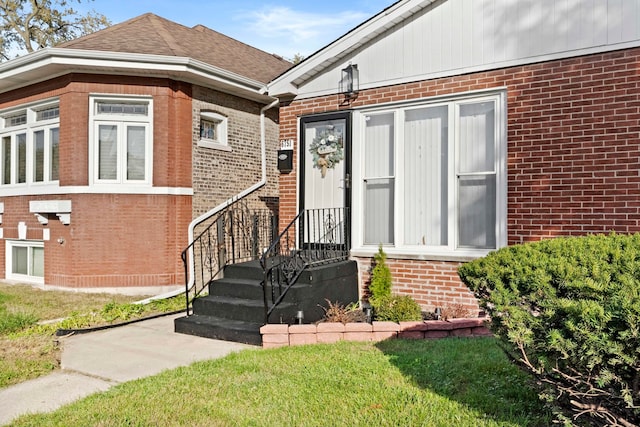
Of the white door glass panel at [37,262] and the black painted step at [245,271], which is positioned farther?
the white door glass panel at [37,262]

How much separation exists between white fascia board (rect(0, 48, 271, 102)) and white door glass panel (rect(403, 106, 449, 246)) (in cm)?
280

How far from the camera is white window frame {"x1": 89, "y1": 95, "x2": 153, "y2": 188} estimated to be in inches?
359

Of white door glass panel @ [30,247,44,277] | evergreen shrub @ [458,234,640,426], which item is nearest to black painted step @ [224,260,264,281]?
evergreen shrub @ [458,234,640,426]

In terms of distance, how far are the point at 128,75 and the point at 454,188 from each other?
6.25m

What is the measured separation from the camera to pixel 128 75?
909cm

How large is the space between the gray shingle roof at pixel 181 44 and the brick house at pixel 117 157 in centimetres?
7

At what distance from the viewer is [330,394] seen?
3643 mm

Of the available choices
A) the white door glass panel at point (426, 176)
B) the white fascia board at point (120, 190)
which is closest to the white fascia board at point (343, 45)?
the white door glass panel at point (426, 176)

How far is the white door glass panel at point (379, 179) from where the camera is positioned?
7.12m

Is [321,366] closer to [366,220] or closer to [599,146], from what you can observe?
[366,220]

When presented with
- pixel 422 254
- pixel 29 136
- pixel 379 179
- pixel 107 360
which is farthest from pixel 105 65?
pixel 422 254

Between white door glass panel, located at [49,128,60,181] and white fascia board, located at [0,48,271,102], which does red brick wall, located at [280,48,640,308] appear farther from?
white door glass panel, located at [49,128,60,181]

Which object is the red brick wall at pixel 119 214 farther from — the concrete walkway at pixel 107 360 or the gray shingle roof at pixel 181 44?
the concrete walkway at pixel 107 360

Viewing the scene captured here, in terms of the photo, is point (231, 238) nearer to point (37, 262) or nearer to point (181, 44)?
point (37, 262)
